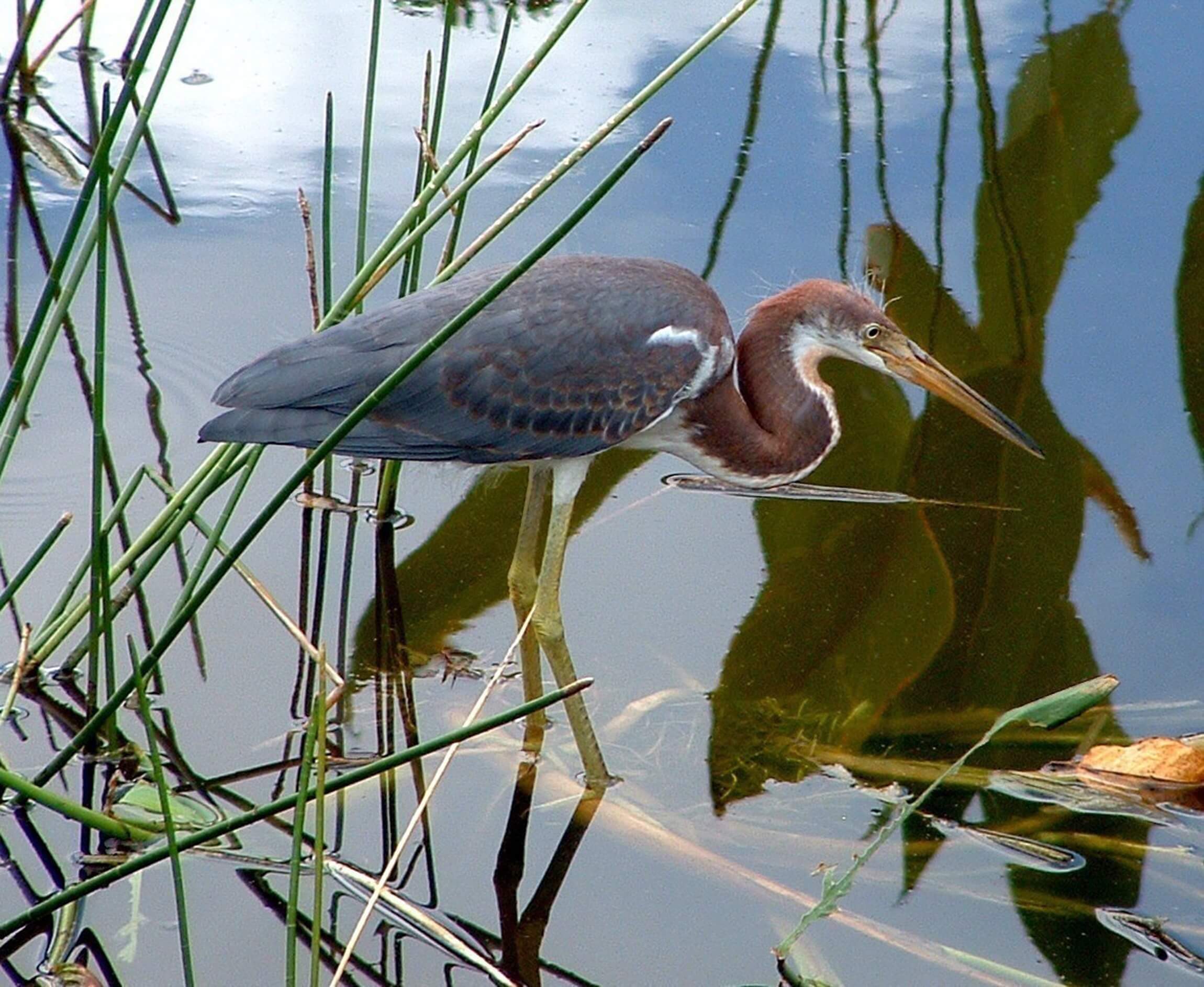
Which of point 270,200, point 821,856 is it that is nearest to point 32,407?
point 270,200

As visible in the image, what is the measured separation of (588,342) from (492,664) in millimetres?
864

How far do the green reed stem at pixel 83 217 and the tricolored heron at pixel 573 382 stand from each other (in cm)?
37

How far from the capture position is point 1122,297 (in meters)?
5.22

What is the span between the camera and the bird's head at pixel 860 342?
12.5 feet

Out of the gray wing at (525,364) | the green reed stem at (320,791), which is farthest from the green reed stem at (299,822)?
the gray wing at (525,364)

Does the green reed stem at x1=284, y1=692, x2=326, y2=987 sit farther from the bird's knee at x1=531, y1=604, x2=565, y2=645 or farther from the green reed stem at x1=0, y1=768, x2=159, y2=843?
the bird's knee at x1=531, y1=604, x2=565, y2=645

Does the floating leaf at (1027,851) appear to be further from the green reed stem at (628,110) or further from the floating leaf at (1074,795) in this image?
the green reed stem at (628,110)

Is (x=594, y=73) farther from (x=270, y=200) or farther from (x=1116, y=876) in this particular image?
(x=1116, y=876)

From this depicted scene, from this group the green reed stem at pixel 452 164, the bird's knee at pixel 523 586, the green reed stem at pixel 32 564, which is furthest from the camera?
the bird's knee at pixel 523 586

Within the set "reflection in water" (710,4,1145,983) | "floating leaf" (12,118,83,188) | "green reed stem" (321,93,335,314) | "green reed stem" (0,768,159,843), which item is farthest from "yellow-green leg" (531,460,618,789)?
"floating leaf" (12,118,83,188)

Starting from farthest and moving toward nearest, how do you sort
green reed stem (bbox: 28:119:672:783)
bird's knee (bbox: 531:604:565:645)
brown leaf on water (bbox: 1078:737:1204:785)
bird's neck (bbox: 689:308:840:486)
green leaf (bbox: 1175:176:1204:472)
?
green leaf (bbox: 1175:176:1204:472) → bird's neck (bbox: 689:308:840:486) → bird's knee (bbox: 531:604:565:645) → brown leaf on water (bbox: 1078:737:1204:785) → green reed stem (bbox: 28:119:672:783)

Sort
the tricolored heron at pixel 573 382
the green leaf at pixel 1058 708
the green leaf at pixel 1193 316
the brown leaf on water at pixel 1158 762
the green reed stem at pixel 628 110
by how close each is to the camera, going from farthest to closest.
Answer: the green leaf at pixel 1193 316 < the brown leaf on water at pixel 1158 762 < the tricolored heron at pixel 573 382 < the green leaf at pixel 1058 708 < the green reed stem at pixel 628 110

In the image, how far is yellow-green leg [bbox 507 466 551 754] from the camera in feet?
12.8

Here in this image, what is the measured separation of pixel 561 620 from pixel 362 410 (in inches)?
64.8
